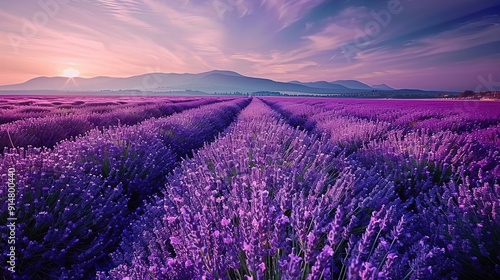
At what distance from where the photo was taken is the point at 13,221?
1.50m

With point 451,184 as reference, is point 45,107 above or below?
below

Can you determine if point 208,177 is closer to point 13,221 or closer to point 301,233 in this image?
point 301,233

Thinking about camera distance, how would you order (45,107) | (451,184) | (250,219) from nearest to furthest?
(250,219) → (451,184) → (45,107)

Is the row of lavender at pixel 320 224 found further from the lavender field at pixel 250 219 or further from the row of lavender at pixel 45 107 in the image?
the row of lavender at pixel 45 107

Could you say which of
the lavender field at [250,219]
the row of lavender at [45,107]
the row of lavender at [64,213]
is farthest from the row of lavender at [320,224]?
the row of lavender at [45,107]

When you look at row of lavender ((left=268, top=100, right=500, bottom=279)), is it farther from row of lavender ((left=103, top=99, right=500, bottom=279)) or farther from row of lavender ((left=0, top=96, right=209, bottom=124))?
row of lavender ((left=0, top=96, right=209, bottom=124))

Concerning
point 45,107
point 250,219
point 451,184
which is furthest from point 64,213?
point 45,107

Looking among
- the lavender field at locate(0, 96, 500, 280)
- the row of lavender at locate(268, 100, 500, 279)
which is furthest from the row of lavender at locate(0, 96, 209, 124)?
the row of lavender at locate(268, 100, 500, 279)

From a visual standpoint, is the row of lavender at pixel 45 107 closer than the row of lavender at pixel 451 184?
No

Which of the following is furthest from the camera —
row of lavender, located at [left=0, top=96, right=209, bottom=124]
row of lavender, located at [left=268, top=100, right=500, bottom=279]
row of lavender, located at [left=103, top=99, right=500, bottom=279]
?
row of lavender, located at [left=0, top=96, right=209, bottom=124]

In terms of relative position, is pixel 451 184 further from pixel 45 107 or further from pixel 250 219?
pixel 45 107

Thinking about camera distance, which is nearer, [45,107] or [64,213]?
[64,213]

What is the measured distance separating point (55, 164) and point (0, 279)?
93 centimetres

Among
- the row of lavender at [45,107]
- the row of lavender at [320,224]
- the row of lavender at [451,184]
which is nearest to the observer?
the row of lavender at [320,224]
